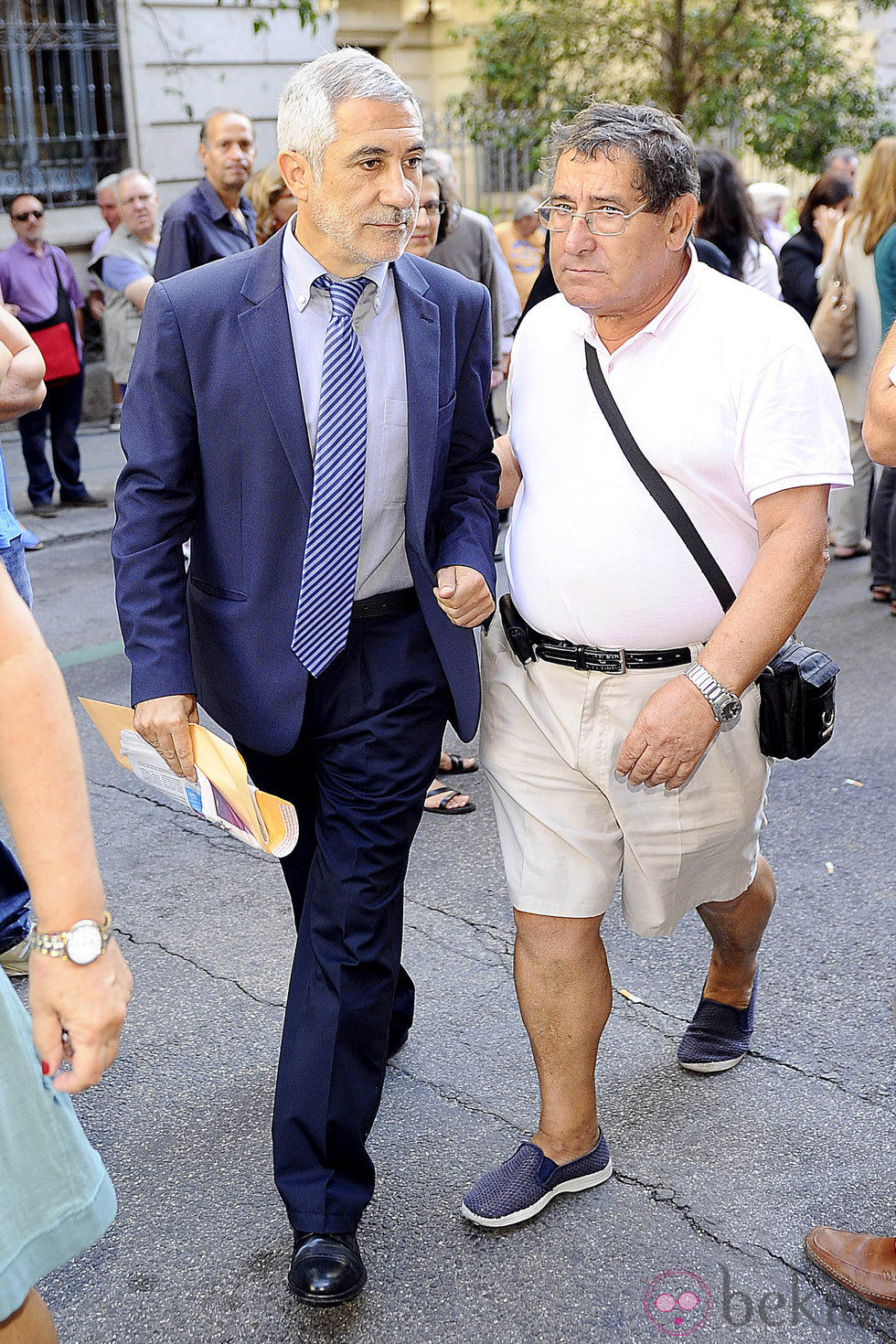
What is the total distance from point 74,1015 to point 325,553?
111 cm

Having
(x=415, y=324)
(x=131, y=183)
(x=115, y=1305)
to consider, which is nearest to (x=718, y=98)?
(x=131, y=183)

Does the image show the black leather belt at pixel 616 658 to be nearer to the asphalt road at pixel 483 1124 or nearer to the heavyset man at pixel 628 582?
the heavyset man at pixel 628 582

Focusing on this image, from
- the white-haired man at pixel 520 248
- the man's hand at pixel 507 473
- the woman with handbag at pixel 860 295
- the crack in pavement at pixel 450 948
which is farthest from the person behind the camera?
the white-haired man at pixel 520 248

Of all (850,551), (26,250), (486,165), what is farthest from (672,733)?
(486,165)

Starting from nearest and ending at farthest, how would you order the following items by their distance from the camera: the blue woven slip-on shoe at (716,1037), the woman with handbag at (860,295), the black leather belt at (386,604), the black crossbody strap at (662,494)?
the black crossbody strap at (662,494)
the black leather belt at (386,604)
the blue woven slip-on shoe at (716,1037)
the woman with handbag at (860,295)

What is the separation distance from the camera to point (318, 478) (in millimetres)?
2463

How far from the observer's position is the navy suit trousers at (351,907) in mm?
2516

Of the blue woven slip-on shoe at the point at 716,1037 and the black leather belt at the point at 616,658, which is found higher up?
the black leather belt at the point at 616,658

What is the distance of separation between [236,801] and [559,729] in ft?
2.23

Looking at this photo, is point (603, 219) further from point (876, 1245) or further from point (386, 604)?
point (876, 1245)

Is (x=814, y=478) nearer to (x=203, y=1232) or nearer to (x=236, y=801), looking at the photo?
(x=236, y=801)

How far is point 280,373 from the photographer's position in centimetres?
246

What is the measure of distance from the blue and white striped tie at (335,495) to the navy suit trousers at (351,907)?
9 centimetres

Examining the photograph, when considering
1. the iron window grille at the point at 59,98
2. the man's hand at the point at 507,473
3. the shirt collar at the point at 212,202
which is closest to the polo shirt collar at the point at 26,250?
the iron window grille at the point at 59,98
